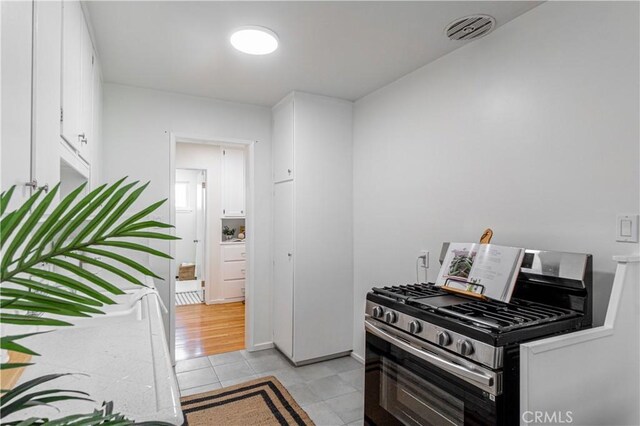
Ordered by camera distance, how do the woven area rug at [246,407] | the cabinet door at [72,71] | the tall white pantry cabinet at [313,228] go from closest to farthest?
1. the cabinet door at [72,71]
2. the woven area rug at [246,407]
3. the tall white pantry cabinet at [313,228]

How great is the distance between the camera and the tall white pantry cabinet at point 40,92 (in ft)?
2.92

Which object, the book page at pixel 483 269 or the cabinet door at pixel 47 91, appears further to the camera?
the book page at pixel 483 269

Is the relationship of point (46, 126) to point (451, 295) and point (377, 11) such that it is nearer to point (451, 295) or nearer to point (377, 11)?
point (377, 11)

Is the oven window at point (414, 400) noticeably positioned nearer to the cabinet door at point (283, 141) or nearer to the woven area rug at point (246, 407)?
the woven area rug at point (246, 407)

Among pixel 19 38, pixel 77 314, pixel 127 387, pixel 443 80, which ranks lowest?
pixel 127 387

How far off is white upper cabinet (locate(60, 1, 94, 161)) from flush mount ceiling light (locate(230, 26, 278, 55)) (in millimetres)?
799

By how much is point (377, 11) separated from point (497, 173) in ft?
3.69

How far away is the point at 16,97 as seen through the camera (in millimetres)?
924

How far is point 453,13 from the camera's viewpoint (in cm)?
193

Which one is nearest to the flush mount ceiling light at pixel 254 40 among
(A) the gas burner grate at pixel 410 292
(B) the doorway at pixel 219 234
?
(A) the gas burner grate at pixel 410 292

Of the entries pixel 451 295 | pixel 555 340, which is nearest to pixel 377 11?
pixel 451 295

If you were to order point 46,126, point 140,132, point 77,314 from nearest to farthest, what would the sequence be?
point 77,314 → point 46,126 → point 140,132

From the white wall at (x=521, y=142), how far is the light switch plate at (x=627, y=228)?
29mm

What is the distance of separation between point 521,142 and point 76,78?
2.29 meters
